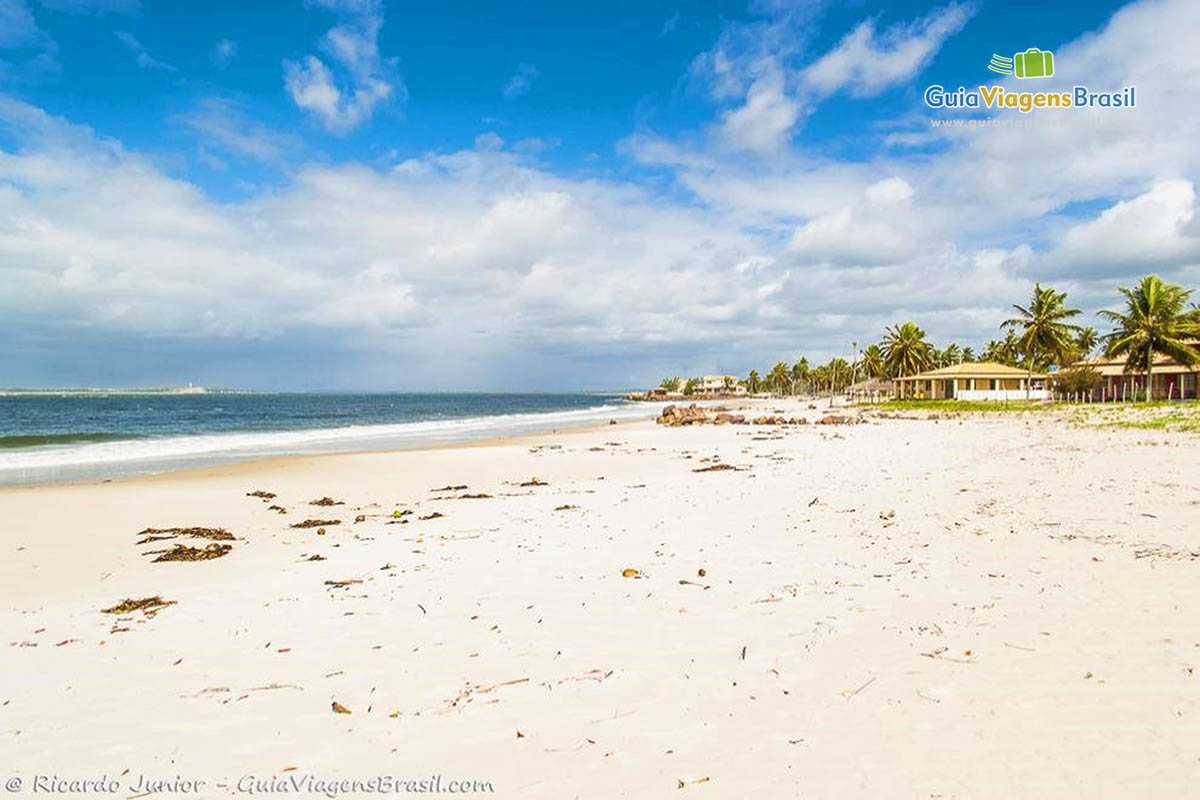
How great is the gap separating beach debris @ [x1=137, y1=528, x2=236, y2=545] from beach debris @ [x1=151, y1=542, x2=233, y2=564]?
3.16ft

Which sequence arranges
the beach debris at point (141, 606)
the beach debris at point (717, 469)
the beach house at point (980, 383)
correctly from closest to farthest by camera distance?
the beach debris at point (141, 606)
the beach debris at point (717, 469)
the beach house at point (980, 383)

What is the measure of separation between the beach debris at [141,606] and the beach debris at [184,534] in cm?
379

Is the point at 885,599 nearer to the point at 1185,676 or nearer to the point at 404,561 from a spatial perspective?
the point at 1185,676

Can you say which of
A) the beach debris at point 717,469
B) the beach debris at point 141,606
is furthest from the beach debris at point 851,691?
Result: the beach debris at point 717,469

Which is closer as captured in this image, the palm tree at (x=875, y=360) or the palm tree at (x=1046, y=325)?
the palm tree at (x=1046, y=325)

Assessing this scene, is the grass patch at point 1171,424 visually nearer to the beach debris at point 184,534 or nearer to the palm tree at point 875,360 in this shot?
the beach debris at point 184,534

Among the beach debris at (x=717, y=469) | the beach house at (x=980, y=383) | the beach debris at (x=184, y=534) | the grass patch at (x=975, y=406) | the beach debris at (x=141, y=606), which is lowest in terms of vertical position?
the beach debris at (x=184, y=534)

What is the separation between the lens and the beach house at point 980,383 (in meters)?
59.9

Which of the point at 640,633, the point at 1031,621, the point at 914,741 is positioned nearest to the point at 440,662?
the point at 640,633

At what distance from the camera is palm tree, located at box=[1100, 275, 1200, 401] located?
146 feet

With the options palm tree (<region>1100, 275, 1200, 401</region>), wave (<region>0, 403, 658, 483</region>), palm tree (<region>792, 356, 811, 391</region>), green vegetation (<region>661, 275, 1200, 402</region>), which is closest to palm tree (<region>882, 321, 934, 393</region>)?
green vegetation (<region>661, 275, 1200, 402</region>)

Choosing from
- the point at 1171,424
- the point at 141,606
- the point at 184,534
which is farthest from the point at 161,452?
the point at 1171,424

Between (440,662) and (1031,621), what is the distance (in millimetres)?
5169

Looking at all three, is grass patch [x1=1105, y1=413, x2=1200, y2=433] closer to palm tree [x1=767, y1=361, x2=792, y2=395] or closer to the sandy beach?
the sandy beach
